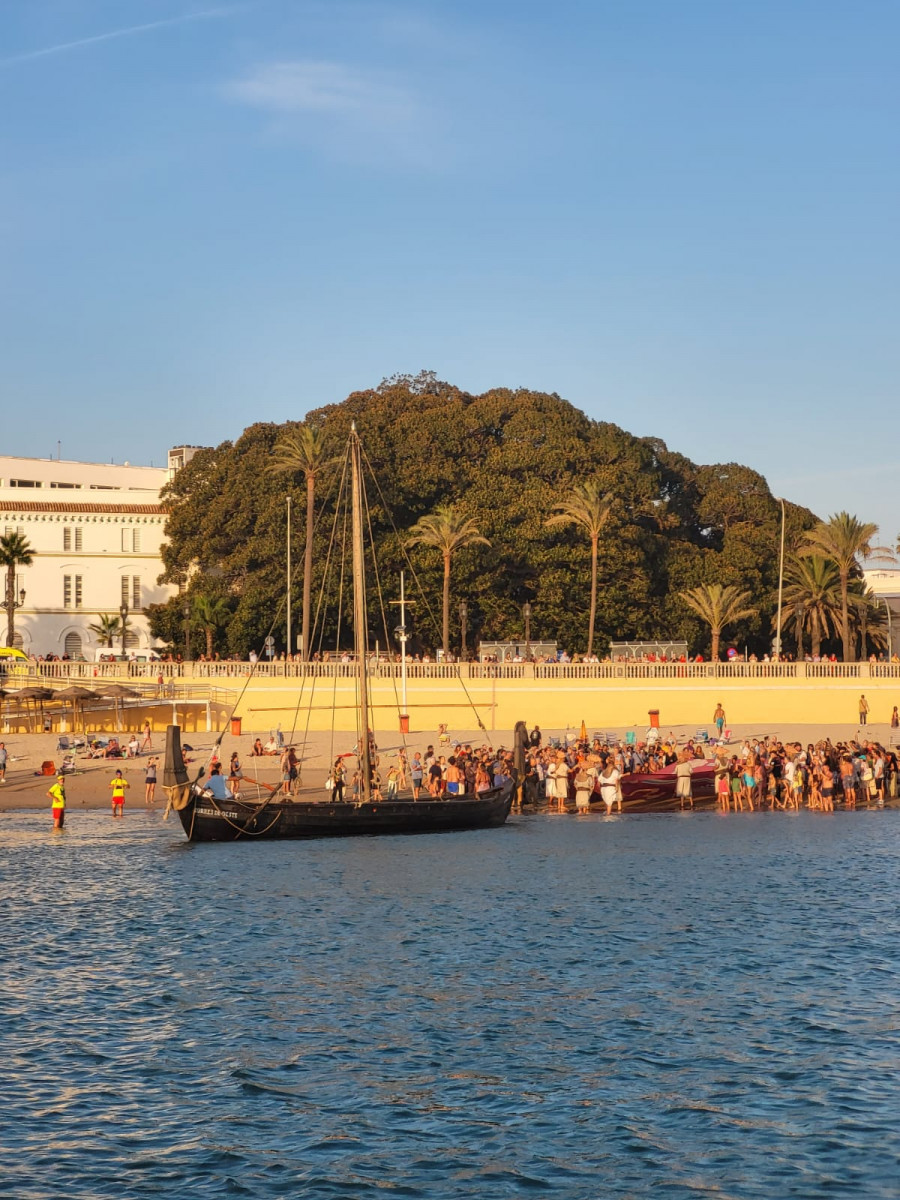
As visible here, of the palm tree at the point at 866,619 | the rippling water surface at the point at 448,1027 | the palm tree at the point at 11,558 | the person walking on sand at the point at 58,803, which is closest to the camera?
the rippling water surface at the point at 448,1027

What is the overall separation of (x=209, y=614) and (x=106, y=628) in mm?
13129

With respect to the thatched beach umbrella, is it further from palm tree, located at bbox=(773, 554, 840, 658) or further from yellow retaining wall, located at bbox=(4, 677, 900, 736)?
palm tree, located at bbox=(773, 554, 840, 658)

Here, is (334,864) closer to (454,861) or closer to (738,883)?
(454,861)

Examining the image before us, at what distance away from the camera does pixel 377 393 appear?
317 ft

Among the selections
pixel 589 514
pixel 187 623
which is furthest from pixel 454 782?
pixel 187 623

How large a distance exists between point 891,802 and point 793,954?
2621 cm

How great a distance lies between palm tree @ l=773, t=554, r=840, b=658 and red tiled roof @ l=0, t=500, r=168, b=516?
38.6m

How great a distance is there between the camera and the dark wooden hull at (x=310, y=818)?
40.5m

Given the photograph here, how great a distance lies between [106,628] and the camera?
298ft

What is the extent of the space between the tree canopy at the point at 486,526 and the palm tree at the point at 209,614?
0.49m

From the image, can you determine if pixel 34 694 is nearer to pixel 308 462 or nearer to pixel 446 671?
pixel 446 671

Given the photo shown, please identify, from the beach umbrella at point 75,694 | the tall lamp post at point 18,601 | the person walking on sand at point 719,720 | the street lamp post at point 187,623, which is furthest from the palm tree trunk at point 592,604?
the tall lamp post at point 18,601

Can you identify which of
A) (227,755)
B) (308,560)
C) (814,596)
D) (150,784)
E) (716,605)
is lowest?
(150,784)

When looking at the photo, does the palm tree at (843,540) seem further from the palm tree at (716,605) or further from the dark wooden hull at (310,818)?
the dark wooden hull at (310,818)
